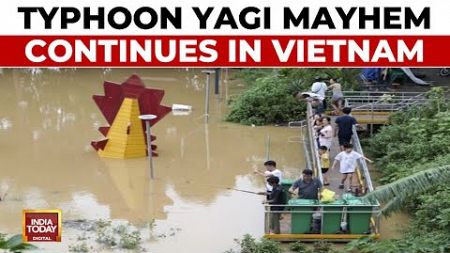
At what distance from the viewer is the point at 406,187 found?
985cm

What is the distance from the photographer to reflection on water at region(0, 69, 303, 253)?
14.1 m

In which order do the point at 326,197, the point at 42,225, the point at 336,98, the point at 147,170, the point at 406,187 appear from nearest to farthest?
the point at 406,187 → the point at 42,225 → the point at 326,197 → the point at 147,170 → the point at 336,98

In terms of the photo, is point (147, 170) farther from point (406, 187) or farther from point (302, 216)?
point (406, 187)

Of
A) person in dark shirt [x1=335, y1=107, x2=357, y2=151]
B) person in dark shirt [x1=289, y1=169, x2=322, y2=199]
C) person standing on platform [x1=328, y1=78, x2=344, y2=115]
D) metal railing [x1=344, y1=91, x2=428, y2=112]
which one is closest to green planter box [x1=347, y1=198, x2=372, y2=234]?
person in dark shirt [x1=289, y1=169, x2=322, y2=199]

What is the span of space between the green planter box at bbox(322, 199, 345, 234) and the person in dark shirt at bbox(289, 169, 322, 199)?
335mm

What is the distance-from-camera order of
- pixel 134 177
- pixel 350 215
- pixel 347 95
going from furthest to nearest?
pixel 347 95 → pixel 134 177 → pixel 350 215

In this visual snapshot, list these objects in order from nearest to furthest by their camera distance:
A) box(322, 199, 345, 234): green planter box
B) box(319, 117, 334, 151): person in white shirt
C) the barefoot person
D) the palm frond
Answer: the palm frond
box(322, 199, 345, 234): green planter box
the barefoot person
box(319, 117, 334, 151): person in white shirt

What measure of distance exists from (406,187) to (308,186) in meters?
2.99

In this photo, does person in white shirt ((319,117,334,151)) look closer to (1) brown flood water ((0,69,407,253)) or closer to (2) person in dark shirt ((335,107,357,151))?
(2) person in dark shirt ((335,107,357,151))

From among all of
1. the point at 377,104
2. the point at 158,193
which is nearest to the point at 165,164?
the point at 158,193

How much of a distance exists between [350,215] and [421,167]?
212 cm

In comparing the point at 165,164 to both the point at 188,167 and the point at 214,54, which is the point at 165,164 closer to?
the point at 188,167

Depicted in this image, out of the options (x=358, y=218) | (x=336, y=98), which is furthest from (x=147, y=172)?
(x=358, y=218)

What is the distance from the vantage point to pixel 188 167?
17594 millimetres
